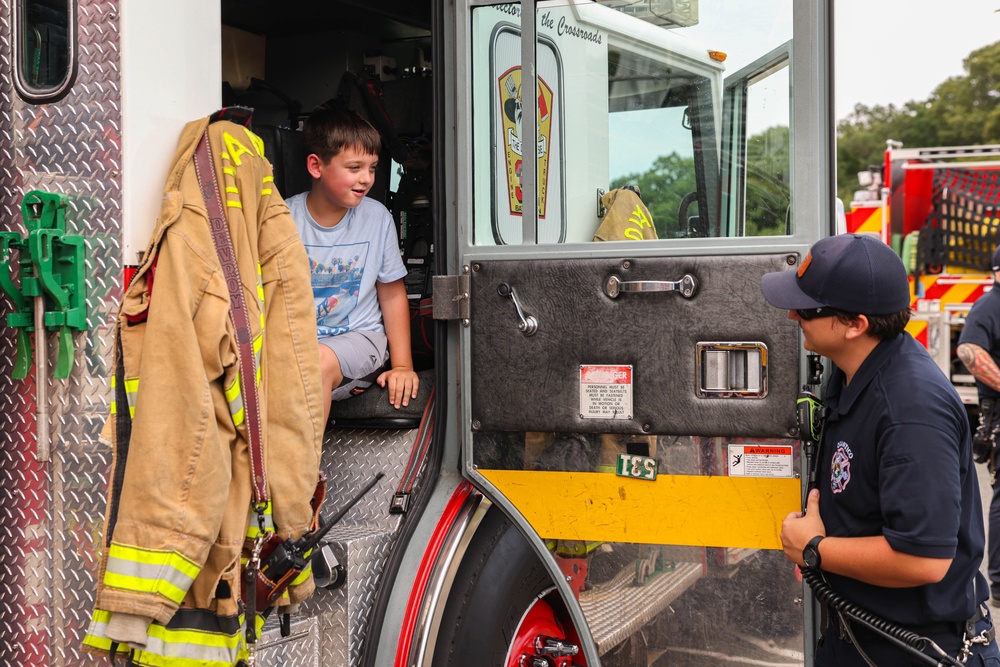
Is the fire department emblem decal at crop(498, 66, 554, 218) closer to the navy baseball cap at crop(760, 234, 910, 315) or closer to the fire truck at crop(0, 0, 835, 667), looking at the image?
the fire truck at crop(0, 0, 835, 667)

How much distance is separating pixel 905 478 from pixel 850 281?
0.40m

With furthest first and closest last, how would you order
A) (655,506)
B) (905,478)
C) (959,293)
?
1. (959,293)
2. (655,506)
3. (905,478)

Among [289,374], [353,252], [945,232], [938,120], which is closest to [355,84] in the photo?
[353,252]

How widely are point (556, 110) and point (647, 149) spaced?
0.24 meters

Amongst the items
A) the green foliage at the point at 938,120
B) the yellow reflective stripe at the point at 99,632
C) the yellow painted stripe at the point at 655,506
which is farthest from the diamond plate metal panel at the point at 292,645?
the green foliage at the point at 938,120

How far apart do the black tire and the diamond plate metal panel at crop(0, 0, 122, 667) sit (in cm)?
86

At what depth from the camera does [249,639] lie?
231 centimetres

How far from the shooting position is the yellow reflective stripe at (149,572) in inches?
82.5

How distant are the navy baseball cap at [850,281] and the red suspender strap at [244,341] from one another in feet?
3.68

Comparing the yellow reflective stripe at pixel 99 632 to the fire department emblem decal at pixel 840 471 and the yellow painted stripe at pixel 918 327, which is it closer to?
the fire department emblem decal at pixel 840 471

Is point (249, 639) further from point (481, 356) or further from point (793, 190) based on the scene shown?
point (793, 190)

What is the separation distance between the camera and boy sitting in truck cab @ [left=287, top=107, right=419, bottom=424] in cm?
305

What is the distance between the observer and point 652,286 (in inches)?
95.7

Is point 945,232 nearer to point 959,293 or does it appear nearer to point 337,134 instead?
point 959,293
